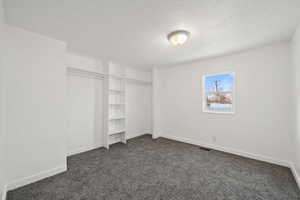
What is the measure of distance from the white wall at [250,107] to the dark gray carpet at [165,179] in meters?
0.40

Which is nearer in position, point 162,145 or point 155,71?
point 162,145

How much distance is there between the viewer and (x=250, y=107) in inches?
110

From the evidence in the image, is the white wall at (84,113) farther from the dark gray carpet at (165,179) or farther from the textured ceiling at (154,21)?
the textured ceiling at (154,21)

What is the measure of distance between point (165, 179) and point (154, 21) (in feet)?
8.35

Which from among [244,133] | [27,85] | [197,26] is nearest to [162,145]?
[244,133]

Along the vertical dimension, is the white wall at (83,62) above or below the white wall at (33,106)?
above

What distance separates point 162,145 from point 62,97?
2853 mm

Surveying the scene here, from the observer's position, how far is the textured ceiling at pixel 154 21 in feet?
4.85

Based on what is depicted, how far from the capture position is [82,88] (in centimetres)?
320

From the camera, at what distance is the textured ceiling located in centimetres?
148

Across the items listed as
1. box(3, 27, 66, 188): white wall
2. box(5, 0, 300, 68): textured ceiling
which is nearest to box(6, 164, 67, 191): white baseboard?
box(3, 27, 66, 188): white wall

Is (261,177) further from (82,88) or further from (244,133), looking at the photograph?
(82,88)

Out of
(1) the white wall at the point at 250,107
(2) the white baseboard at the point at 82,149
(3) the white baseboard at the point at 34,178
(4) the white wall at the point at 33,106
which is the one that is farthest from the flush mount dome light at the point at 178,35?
(2) the white baseboard at the point at 82,149

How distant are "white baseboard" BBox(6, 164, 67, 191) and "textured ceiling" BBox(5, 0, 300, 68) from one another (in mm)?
2397
